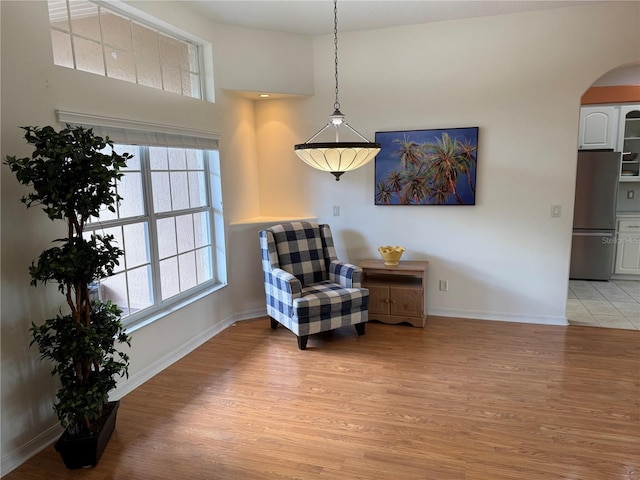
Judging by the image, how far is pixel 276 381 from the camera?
10.4 feet

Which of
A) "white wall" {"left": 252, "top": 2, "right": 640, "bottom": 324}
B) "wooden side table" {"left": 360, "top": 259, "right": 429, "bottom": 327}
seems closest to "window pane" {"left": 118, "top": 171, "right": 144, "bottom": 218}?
"white wall" {"left": 252, "top": 2, "right": 640, "bottom": 324}

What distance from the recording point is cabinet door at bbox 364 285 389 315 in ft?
13.9

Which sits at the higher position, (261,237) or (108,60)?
(108,60)

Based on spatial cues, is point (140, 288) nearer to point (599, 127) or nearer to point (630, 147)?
point (599, 127)

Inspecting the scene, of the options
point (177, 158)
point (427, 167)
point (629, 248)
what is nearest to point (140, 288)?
point (177, 158)

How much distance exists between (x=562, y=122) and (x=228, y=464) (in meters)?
3.92

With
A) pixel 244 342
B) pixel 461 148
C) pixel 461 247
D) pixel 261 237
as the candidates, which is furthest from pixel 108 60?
pixel 461 247

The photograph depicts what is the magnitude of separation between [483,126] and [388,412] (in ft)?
9.41

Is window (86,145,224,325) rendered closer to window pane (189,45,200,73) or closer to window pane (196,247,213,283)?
window pane (196,247,213,283)

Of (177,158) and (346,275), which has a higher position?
(177,158)

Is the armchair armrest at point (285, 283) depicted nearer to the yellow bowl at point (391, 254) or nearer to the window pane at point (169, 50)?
the yellow bowl at point (391, 254)

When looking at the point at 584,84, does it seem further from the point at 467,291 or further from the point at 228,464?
the point at 228,464

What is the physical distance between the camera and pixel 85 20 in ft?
8.96

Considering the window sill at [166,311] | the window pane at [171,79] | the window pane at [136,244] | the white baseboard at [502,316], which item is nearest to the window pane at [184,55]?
the window pane at [171,79]
